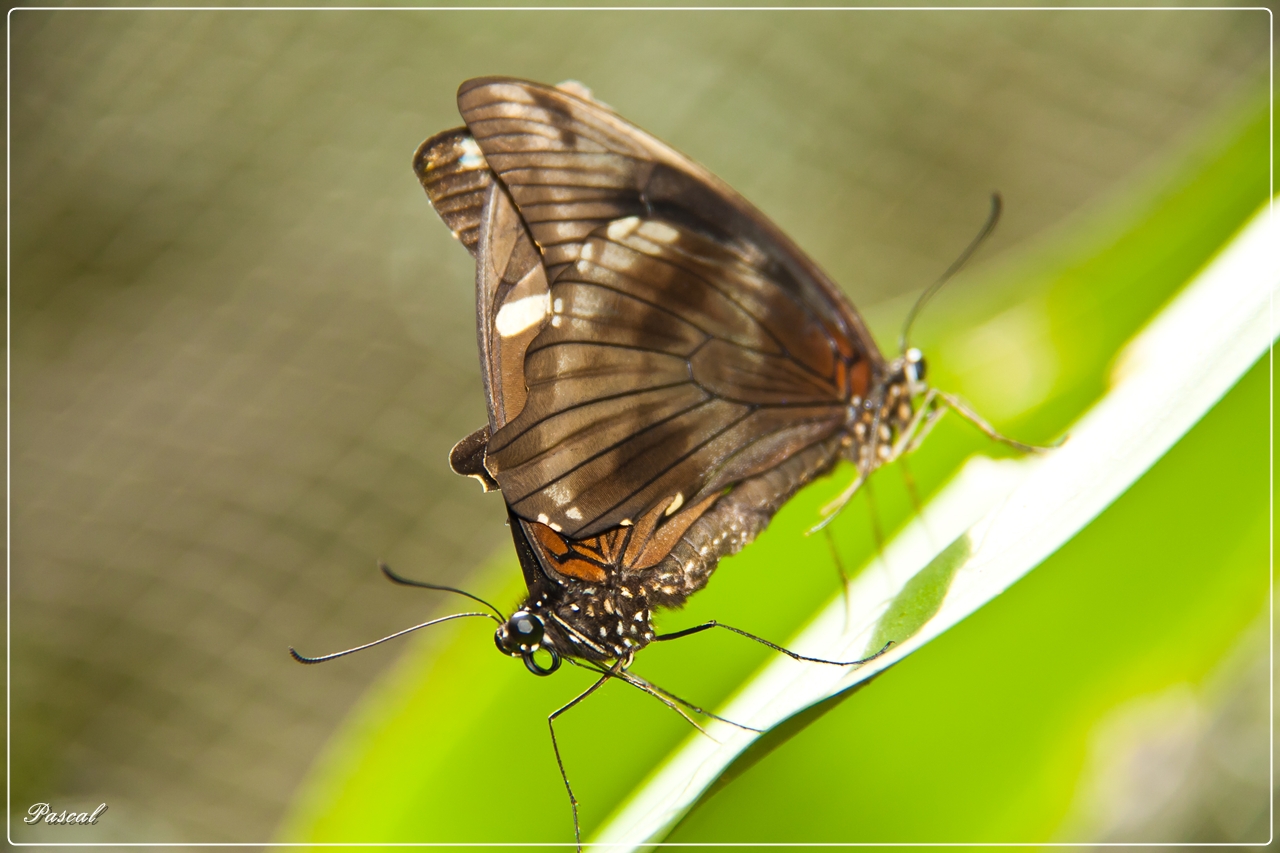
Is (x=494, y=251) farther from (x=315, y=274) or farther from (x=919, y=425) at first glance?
(x=315, y=274)

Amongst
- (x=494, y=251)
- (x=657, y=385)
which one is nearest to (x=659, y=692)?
(x=657, y=385)

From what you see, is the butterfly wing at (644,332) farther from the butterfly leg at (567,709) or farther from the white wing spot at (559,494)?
the butterfly leg at (567,709)

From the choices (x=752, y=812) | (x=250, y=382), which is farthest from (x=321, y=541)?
(x=752, y=812)

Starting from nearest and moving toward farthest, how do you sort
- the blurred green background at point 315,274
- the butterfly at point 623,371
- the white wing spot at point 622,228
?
1. the butterfly at point 623,371
2. the white wing spot at point 622,228
3. the blurred green background at point 315,274
